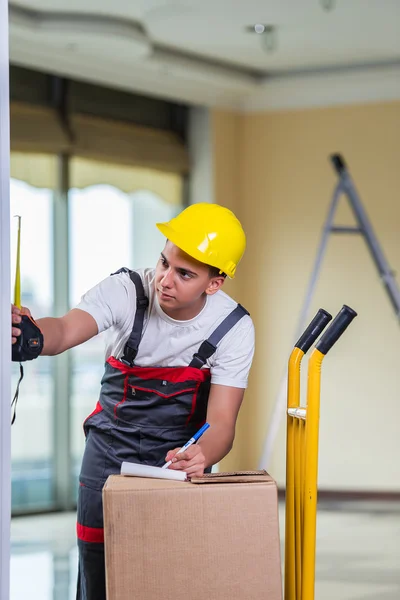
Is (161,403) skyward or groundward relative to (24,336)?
groundward

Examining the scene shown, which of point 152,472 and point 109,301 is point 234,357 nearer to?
point 109,301

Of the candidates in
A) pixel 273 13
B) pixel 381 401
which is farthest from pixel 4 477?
pixel 381 401

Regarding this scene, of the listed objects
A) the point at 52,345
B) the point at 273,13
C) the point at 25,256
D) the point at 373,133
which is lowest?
the point at 52,345

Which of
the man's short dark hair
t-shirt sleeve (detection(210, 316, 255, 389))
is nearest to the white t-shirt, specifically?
t-shirt sleeve (detection(210, 316, 255, 389))

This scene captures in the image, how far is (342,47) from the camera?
5.20 meters

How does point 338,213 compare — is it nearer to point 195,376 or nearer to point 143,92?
point 143,92

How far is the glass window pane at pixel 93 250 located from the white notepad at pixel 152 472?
379cm

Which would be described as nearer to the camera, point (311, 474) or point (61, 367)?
point (311, 474)

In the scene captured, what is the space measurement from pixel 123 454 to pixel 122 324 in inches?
11.9

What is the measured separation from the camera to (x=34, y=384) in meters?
5.23

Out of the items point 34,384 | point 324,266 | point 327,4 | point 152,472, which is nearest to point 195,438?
point 152,472

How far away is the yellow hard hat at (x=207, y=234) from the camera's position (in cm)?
193

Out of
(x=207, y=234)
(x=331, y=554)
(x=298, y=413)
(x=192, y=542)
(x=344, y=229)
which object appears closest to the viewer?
(x=192, y=542)

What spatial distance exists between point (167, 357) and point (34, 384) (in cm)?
331
